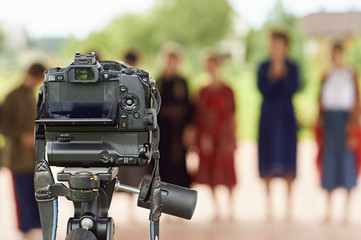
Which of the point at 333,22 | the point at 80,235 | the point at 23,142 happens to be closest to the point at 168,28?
the point at 333,22

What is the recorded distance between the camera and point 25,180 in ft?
14.4

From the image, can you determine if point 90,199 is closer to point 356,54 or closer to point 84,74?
point 84,74

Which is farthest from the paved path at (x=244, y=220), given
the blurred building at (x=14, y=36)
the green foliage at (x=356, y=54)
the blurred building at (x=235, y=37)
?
the blurred building at (x=14, y=36)

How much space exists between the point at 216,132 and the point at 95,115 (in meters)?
3.26

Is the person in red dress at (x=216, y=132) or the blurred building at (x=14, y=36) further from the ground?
the blurred building at (x=14, y=36)

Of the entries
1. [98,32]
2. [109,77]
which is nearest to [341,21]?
[98,32]

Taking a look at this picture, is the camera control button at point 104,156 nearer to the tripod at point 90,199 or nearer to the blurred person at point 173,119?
the tripod at point 90,199

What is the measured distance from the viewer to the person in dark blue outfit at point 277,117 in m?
4.82

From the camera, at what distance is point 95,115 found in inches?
70.3

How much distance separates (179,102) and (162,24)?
3409 cm

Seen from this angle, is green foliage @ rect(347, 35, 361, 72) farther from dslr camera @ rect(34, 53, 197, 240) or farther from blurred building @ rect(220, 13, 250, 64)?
blurred building @ rect(220, 13, 250, 64)

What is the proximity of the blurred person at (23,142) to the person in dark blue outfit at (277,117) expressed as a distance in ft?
5.88

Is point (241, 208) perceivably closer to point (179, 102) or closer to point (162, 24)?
point (179, 102)

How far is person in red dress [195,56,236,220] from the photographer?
16.2ft
